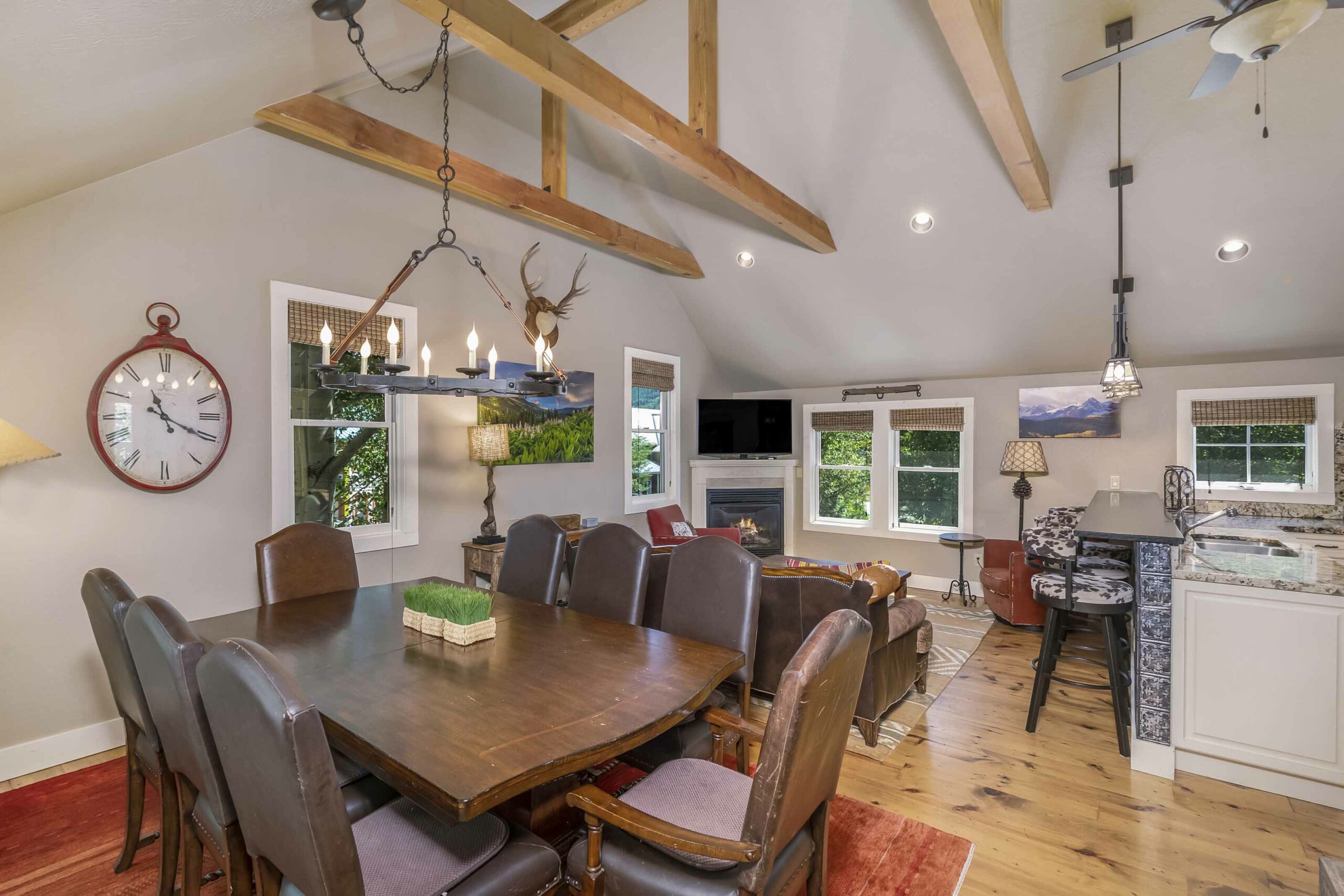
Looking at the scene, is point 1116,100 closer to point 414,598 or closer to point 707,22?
point 707,22

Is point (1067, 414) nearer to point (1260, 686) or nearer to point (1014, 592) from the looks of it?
point (1014, 592)

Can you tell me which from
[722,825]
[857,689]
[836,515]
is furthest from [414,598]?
[836,515]

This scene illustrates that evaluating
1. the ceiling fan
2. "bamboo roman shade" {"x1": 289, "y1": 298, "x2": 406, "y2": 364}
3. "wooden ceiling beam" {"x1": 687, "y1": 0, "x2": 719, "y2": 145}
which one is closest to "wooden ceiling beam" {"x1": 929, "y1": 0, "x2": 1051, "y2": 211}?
the ceiling fan

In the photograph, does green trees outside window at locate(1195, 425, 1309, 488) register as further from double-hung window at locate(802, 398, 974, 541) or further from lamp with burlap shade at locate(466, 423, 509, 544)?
lamp with burlap shade at locate(466, 423, 509, 544)

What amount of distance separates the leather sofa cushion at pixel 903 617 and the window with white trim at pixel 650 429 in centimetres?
298

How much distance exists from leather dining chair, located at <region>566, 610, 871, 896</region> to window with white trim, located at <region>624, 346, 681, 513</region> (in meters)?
4.35

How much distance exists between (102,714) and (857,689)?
3.50 m

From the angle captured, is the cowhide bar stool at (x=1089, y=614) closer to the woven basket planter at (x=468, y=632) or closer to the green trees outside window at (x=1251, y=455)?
the green trees outside window at (x=1251, y=455)

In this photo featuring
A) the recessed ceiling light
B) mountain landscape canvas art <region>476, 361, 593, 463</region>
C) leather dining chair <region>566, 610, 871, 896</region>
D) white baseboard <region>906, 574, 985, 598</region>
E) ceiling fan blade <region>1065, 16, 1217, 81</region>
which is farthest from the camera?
white baseboard <region>906, 574, 985, 598</region>

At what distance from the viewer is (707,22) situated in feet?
12.1

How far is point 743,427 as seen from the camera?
6773mm

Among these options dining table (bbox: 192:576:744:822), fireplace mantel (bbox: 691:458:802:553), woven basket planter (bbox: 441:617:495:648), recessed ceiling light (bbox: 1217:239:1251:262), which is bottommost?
dining table (bbox: 192:576:744:822)

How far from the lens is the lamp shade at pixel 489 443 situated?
168 inches

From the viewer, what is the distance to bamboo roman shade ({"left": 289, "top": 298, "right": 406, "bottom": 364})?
3.51m
